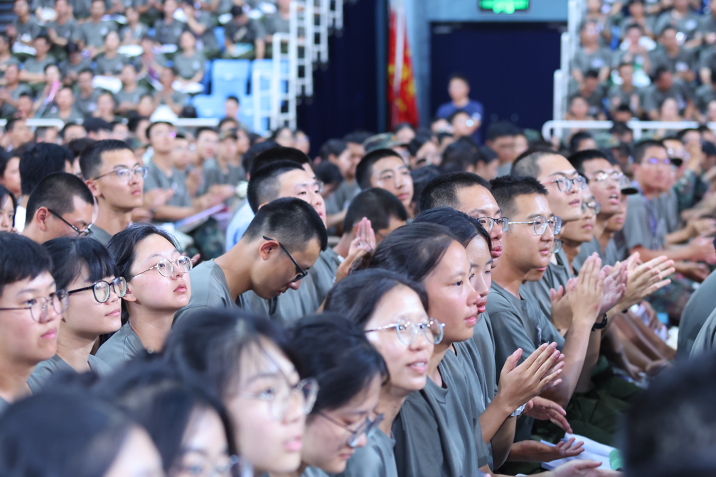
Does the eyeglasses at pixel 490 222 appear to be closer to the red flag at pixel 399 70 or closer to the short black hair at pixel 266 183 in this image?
the short black hair at pixel 266 183

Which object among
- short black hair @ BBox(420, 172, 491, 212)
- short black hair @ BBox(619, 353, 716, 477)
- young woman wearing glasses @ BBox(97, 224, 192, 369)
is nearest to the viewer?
short black hair @ BBox(619, 353, 716, 477)

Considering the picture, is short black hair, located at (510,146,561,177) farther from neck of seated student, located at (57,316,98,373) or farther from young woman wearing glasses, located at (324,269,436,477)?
neck of seated student, located at (57,316,98,373)

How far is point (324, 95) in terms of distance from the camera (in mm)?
11266

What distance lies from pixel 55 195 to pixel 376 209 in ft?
4.93

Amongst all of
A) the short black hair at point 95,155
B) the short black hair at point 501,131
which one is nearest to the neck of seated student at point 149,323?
the short black hair at point 95,155

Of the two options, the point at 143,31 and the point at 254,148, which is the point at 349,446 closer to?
the point at 254,148

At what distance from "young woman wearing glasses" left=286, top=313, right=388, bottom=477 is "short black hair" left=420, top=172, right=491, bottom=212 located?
159 centimetres

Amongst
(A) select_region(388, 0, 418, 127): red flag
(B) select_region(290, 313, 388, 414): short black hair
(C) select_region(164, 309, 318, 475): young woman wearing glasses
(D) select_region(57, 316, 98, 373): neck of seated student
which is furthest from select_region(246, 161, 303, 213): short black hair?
(A) select_region(388, 0, 418, 127): red flag

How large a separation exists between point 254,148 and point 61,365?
3.54 meters

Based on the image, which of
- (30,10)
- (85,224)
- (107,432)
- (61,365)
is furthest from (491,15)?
(107,432)

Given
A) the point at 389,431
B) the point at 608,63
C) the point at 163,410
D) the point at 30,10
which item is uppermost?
the point at 30,10

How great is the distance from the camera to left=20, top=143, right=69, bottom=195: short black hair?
14.0 feet

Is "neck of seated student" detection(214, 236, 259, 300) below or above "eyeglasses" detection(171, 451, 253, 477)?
below

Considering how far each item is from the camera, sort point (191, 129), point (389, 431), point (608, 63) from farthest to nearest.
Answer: point (608, 63), point (191, 129), point (389, 431)
